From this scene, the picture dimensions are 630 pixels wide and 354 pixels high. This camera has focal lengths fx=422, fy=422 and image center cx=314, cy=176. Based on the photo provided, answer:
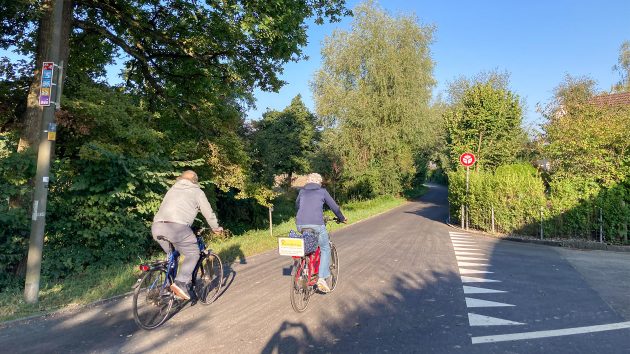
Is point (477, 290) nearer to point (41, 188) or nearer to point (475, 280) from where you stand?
point (475, 280)

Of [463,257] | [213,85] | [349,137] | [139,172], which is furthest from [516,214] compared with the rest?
[349,137]

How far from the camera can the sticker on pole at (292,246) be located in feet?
18.7

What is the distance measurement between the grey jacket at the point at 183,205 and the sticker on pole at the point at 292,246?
956 millimetres

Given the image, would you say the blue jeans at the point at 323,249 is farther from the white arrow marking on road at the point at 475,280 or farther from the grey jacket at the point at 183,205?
the white arrow marking on road at the point at 475,280

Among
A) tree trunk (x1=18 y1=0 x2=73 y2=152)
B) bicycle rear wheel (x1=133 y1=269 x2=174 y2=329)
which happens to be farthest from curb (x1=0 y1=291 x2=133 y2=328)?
tree trunk (x1=18 y1=0 x2=73 y2=152)

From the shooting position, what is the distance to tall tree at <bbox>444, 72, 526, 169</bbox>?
2145 cm

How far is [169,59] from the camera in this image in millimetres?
13070

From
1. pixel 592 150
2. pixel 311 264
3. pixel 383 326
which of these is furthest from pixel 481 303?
pixel 592 150

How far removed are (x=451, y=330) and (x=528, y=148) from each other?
82.7ft

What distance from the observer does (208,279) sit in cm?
628

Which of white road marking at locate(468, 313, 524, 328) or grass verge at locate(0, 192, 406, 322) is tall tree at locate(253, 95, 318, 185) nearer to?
grass verge at locate(0, 192, 406, 322)

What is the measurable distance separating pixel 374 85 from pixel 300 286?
28701 mm

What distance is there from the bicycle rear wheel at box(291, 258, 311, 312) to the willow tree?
87.6ft

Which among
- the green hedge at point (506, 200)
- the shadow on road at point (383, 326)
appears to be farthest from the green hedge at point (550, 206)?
the shadow on road at point (383, 326)
